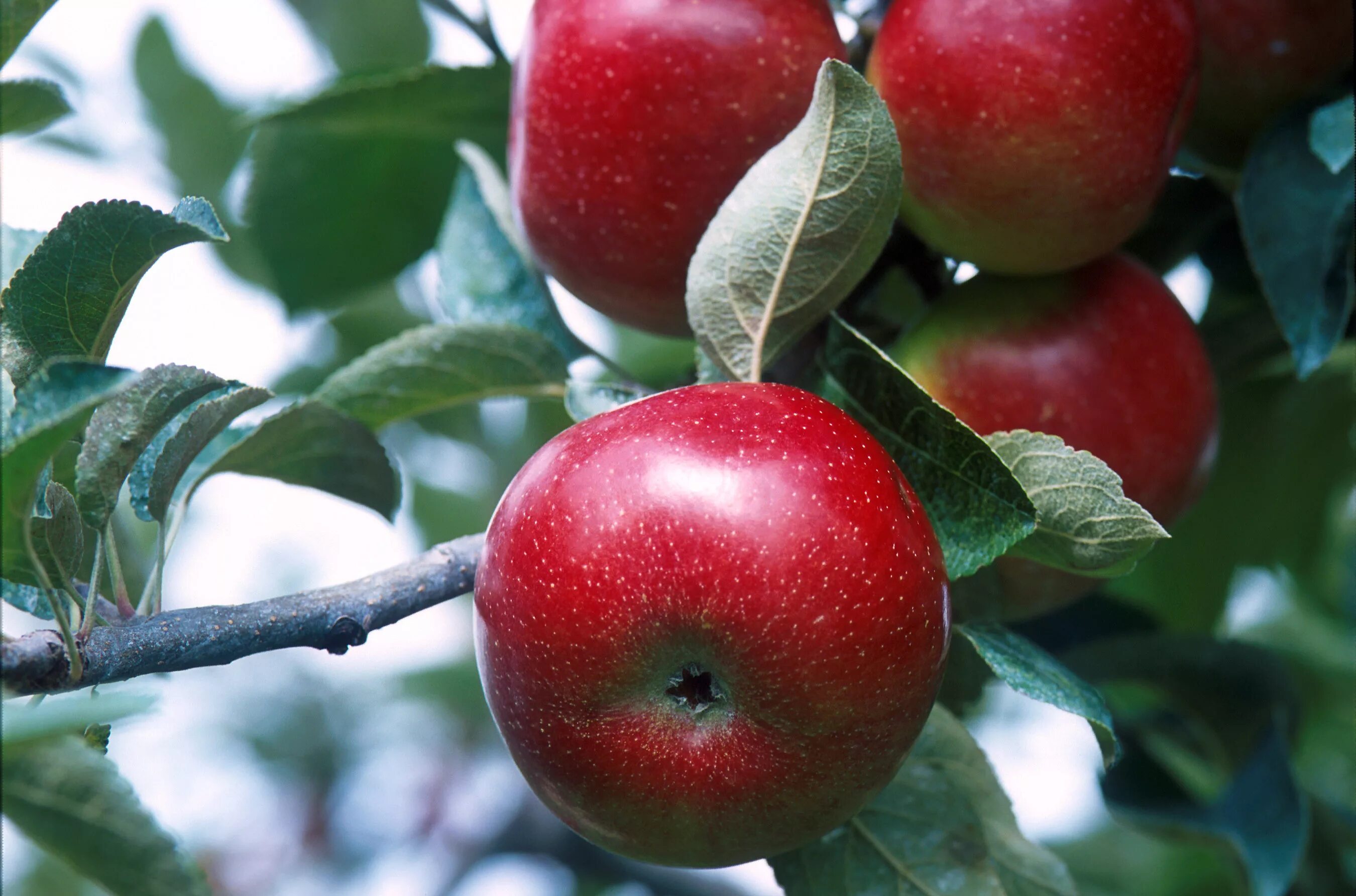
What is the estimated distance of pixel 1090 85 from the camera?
0.70 m

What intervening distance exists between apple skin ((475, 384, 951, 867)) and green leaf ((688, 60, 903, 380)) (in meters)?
0.12

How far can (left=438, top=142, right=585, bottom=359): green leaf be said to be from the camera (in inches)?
38.6

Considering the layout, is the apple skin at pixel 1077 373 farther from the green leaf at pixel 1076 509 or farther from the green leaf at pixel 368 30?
the green leaf at pixel 368 30

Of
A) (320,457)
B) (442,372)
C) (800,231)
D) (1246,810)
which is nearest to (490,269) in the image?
(442,372)

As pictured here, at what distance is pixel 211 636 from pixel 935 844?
0.45m

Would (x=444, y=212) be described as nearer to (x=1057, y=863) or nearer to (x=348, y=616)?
(x=348, y=616)

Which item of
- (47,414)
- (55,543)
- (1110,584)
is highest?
(47,414)

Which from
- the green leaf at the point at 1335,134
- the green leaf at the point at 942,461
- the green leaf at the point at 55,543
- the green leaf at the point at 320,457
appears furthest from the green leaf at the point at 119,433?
the green leaf at the point at 1335,134

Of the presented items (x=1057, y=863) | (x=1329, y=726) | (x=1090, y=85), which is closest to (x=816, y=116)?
(x=1090, y=85)

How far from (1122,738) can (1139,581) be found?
17 cm

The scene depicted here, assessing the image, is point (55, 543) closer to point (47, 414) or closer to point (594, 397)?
point (47, 414)

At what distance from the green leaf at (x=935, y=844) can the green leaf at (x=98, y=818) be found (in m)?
0.39

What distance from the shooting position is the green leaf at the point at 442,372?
2.75 ft

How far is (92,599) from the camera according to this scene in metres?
0.55
